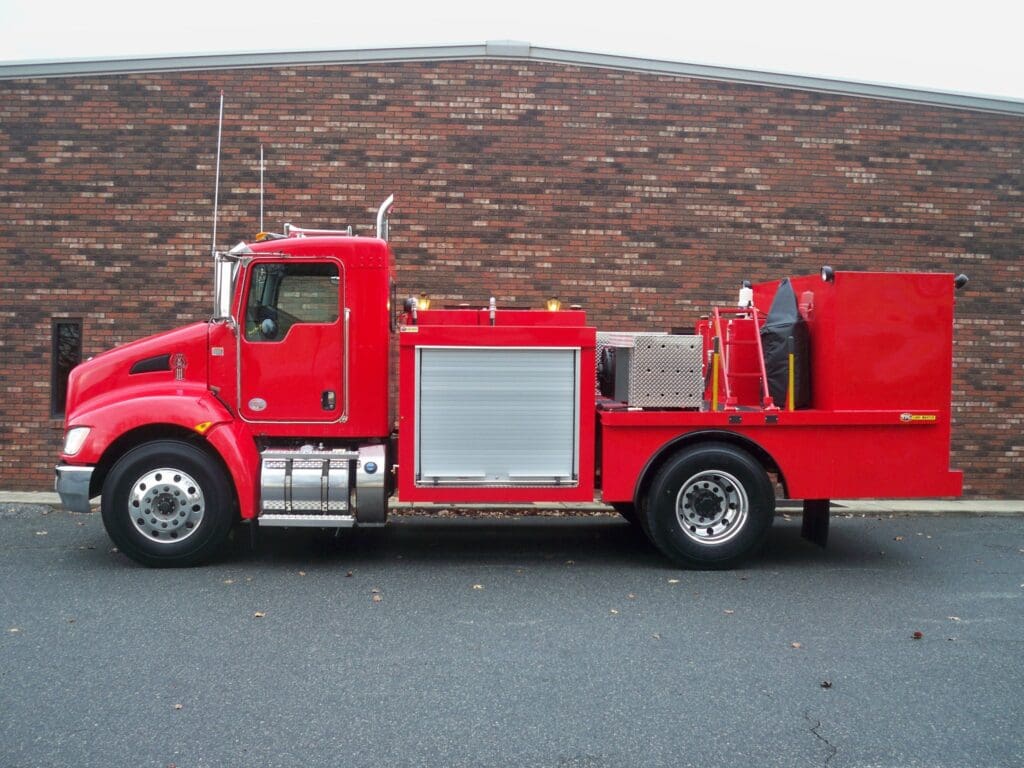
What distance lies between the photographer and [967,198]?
12.3 m

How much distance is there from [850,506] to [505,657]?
23.4ft

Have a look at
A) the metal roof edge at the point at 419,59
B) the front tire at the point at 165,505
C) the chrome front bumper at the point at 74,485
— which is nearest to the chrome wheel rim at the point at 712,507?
the front tire at the point at 165,505

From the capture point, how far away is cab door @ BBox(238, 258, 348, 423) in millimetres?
7660

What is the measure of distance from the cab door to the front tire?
0.69 metres

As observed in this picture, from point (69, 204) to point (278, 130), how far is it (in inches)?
114

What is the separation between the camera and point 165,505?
7297 millimetres

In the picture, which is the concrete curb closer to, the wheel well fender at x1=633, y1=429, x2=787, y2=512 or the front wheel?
the wheel well fender at x1=633, y1=429, x2=787, y2=512

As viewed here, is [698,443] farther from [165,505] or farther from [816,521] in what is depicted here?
[165,505]

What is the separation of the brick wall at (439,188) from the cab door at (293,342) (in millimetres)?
3994

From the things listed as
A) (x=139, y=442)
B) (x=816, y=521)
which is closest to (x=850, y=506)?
(x=816, y=521)

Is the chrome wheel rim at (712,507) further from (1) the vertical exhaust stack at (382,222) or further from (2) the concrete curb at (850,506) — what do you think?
(1) the vertical exhaust stack at (382,222)

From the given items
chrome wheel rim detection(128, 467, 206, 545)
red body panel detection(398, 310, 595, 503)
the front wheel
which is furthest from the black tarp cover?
chrome wheel rim detection(128, 467, 206, 545)

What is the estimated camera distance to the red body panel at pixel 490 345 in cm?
744

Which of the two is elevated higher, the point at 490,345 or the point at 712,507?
the point at 490,345
